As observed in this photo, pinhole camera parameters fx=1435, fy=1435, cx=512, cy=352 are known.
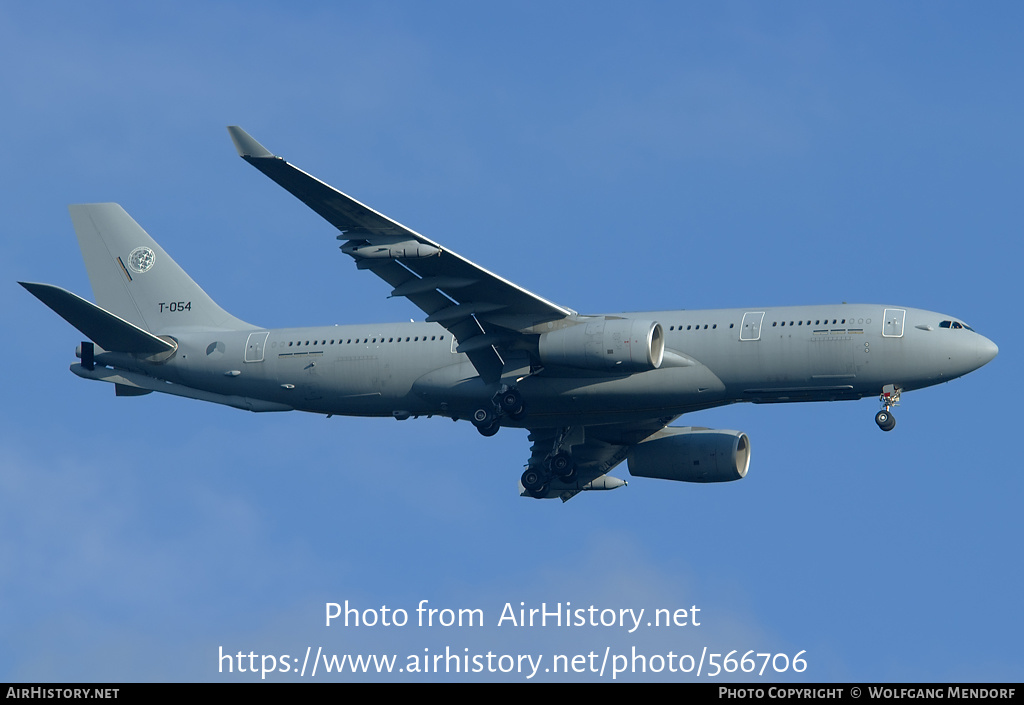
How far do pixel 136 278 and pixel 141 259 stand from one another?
780 millimetres

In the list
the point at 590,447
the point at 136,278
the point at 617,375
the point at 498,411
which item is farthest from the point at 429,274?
the point at 136,278

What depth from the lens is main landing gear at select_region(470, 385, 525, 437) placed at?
45406 millimetres

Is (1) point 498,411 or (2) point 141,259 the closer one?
(1) point 498,411

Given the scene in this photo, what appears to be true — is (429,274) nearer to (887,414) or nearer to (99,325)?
(99,325)

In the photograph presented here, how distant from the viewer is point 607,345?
143ft

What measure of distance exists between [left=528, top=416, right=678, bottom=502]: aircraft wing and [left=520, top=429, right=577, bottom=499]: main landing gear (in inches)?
4.7

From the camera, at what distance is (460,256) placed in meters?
43.1

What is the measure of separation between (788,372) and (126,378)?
908 inches

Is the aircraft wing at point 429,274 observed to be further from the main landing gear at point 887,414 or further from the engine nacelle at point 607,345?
the main landing gear at point 887,414

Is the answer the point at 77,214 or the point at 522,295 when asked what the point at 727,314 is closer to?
the point at 522,295

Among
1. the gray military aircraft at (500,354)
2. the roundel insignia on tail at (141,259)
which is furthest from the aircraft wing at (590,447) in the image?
the roundel insignia on tail at (141,259)

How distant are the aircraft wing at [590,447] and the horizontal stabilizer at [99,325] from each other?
44.9 feet

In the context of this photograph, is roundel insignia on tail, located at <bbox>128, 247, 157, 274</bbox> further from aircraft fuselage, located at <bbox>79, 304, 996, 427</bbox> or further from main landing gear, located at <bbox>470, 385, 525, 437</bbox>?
main landing gear, located at <bbox>470, 385, 525, 437</bbox>
